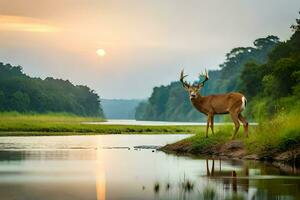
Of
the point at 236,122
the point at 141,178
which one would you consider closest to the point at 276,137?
the point at 236,122

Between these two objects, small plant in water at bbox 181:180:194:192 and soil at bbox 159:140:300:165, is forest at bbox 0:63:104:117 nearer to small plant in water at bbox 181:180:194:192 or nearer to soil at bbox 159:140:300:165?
soil at bbox 159:140:300:165

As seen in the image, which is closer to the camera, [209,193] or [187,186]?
[209,193]

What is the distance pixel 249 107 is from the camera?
90250mm

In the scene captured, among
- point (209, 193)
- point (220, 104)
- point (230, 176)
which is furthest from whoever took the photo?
point (220, 104)

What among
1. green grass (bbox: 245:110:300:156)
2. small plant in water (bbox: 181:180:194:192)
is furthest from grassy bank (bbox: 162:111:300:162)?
small plant in water (bbox: 181:180:194:192)

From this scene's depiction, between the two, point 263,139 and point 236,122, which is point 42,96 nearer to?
point 236,122

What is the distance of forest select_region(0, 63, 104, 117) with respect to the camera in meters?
148

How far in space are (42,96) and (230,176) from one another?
139 m

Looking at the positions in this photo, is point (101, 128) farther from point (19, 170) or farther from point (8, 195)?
point (8, 195)

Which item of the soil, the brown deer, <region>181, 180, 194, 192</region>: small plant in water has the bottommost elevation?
<region>181, 180, 194, 192</region>: small plant in water

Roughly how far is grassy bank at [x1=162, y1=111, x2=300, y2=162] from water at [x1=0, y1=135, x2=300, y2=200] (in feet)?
4.99

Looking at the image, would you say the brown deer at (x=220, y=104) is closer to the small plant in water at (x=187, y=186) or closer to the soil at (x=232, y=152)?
the soil at (x=232, y=152)

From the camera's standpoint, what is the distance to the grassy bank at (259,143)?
27.6 metres

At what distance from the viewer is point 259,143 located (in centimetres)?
2939
